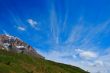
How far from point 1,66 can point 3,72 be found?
15.1 feet

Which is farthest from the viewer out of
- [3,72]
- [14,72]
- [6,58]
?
[6,58]

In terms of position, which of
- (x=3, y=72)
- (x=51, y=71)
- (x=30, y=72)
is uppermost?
(x=51, y=71)

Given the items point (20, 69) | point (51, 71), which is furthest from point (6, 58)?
point (51, 71)

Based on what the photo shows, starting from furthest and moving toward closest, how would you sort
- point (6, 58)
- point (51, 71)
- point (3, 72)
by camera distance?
point (51, 71) < point (6, 58) < point (3, 72)

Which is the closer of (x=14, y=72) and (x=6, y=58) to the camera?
(x=14, y=72)

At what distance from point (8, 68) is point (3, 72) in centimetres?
491

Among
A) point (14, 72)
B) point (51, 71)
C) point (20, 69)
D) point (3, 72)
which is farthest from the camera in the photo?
point (51, 71)

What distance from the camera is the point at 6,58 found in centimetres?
8838

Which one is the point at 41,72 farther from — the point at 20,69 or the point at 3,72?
the point at 3,72

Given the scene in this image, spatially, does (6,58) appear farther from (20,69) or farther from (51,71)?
(51,71)

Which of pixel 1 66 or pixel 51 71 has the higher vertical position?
pixel 51 71

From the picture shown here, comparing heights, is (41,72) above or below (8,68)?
above

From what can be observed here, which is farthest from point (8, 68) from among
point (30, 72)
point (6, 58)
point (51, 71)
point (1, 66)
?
point (51, 71)

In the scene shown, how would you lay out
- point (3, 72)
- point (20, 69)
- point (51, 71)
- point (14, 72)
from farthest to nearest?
point (51, 71) → point (20, 69) → point (14, 72) → point (3, 72)
